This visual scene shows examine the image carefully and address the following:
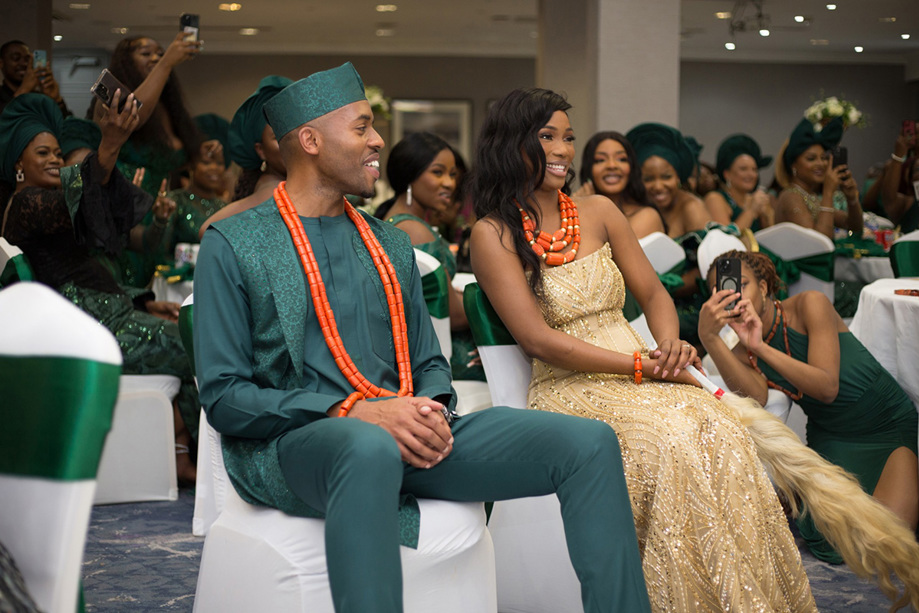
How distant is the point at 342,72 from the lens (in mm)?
2316

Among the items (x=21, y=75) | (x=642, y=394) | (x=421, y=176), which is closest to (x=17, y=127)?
(x=421, y=176)

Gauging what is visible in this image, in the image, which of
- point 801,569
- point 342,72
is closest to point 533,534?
point 801,569

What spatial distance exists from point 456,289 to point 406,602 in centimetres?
220

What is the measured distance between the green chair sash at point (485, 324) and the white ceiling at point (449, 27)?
31.5 ft

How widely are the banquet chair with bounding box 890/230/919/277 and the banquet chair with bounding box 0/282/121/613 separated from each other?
3599 mm

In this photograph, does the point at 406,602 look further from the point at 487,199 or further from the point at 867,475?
the point at 867,475

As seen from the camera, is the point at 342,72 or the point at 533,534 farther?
the point at 533,534

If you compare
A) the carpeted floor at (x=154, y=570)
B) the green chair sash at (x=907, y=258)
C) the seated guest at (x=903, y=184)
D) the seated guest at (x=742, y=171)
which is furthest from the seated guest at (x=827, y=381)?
the seated guest at (x=742, y=171)

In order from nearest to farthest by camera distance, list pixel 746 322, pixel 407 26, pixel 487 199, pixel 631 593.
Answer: pixel 631 593
pixel 487 199
pixel 746 322
pixel 407 26

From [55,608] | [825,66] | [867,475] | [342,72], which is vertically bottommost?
[867,475]

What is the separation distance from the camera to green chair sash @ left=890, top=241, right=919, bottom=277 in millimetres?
Answer: 4082

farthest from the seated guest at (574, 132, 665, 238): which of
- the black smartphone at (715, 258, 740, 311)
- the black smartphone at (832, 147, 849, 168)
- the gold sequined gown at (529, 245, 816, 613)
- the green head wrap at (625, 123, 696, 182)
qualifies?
the gold sequined gown at (529, 245, 816, 613)

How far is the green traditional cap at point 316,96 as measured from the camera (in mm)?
2287

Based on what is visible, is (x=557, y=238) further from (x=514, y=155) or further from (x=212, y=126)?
(x=212, y=126)
